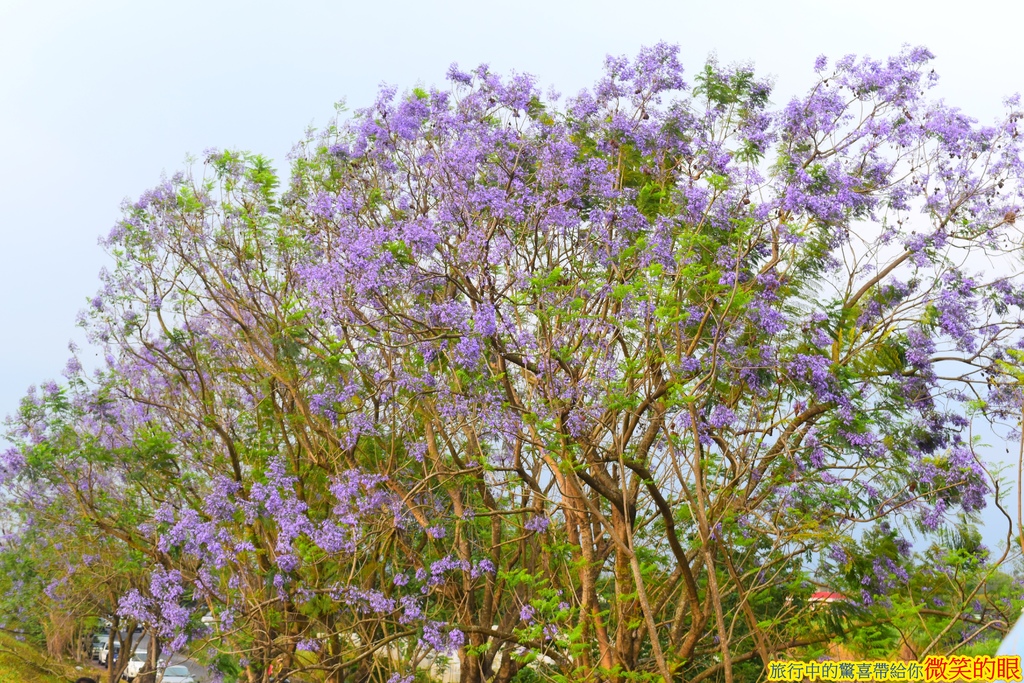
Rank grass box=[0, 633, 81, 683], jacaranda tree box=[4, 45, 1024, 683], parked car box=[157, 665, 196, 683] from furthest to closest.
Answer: parked car box=[157, 665, 196, 683], grass box=[0, 633, 81, 683], jacaranda tree box=[4, 45, 1024, 683]

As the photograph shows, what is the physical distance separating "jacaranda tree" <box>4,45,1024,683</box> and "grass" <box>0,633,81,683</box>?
12.1 metres

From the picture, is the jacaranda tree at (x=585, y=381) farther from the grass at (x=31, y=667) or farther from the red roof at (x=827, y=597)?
the grass at (x=31, y=667)

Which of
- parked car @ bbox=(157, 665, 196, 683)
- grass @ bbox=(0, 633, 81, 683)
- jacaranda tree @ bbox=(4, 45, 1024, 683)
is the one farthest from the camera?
parked car @ bbox=(157, 665, 196, 683)

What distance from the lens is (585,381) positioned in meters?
6.81

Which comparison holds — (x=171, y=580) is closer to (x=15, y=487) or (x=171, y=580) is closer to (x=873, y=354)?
(x=15, y=487)

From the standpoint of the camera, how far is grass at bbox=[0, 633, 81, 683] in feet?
65.3

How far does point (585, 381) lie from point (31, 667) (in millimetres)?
18761

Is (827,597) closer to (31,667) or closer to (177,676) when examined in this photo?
(177,676)

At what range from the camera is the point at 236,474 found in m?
9.75

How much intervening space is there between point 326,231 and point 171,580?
391 cm

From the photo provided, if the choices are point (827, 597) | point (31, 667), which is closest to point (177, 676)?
point (31, 667)

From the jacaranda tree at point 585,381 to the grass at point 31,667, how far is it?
475 inches

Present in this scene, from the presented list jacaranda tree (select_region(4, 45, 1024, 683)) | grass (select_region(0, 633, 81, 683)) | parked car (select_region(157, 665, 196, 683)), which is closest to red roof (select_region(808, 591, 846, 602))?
jacaranda tree (select_region(4, 45, 1024, 683))

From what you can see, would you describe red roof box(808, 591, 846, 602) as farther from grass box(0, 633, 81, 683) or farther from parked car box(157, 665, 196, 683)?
parked car box(157, 665, 196, 683)
